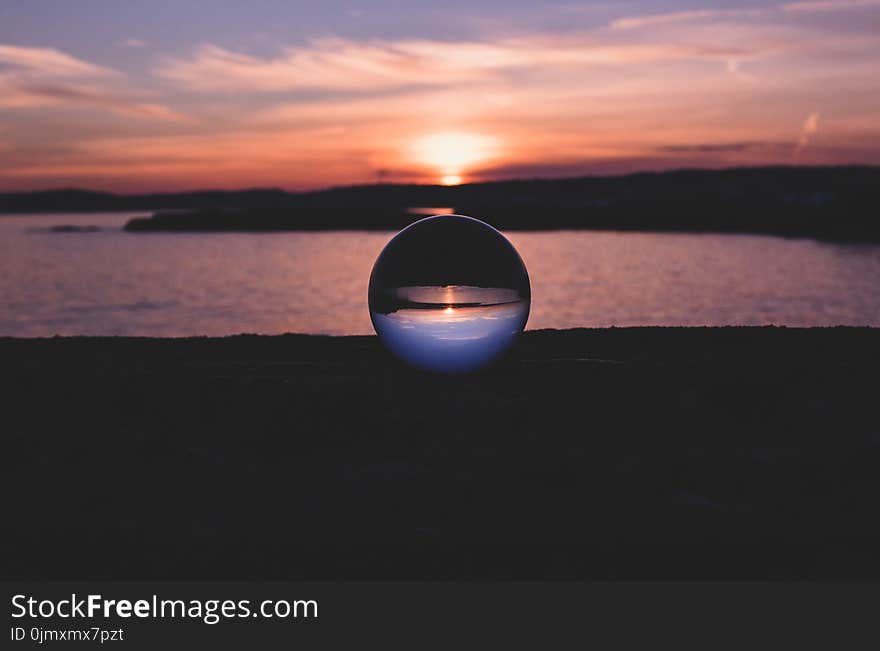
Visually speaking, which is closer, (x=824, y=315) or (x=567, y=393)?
(x=567, y=393)

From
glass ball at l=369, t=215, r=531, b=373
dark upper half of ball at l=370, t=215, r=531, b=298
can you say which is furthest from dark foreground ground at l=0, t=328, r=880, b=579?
dark upper half of ball at l=370, t=215, r=531, b=298

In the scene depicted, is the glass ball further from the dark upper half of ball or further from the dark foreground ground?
the dark foreground ground

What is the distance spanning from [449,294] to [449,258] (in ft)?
1.11

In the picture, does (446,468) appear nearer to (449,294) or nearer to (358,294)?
(449,294)

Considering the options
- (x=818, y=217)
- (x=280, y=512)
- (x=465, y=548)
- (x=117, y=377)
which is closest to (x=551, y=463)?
(x=465, y=548)

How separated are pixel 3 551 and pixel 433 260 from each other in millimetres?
4142

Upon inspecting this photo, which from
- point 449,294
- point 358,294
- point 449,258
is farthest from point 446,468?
point 358,294

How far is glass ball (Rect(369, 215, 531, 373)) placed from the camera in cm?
775

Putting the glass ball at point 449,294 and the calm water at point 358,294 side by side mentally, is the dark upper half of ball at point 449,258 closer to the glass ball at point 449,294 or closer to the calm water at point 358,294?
the glass ball at point 449,294

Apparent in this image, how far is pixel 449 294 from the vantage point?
25.2 feet

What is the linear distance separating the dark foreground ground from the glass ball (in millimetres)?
334

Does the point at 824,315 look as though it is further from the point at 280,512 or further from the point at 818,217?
the point at 818,217

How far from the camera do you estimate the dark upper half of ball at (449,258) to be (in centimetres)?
777

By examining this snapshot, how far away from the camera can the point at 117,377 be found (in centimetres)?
834
